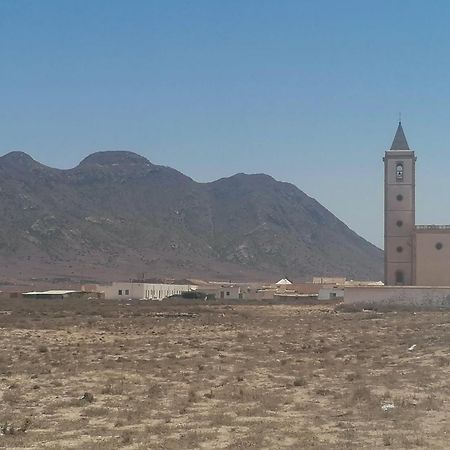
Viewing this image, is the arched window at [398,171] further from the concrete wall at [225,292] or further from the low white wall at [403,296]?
the concrete wall at [225,292]

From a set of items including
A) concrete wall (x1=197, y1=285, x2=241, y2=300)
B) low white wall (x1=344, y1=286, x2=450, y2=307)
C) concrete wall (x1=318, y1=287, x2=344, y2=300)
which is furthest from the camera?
concrete wall (x1=197, y1=285, x2=241, y2=300)

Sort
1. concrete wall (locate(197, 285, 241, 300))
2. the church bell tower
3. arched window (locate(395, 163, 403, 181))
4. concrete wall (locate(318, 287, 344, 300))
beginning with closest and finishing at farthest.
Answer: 1. the church bell tower
2. arched window (locate(395, 163, 403, 181))
3. concrete wall (locate(318, 287, 344, 300))
4. concrete wall (locate(197, 285, 241, 300))

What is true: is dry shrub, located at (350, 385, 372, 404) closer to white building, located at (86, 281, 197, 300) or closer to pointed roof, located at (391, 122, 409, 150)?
pointed roof, located at (391, 122, 409, 150)

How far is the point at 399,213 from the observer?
73125 millimetres

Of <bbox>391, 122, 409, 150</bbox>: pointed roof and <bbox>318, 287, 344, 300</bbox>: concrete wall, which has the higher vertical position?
<bbox>391, 122, 409, 150</bbox>: pointed roof

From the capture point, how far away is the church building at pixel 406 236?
70312mm

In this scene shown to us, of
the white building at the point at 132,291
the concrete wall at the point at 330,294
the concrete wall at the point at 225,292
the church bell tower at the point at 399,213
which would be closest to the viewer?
the church bell tower at the point at 399,213

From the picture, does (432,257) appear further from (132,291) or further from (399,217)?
(132,291)

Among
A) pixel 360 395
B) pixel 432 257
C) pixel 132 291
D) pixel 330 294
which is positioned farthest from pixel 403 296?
pixel 360 395

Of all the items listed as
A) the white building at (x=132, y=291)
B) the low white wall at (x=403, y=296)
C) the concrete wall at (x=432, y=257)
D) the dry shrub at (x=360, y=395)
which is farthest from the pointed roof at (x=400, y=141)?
the dry shrub at (x=360, y=395)

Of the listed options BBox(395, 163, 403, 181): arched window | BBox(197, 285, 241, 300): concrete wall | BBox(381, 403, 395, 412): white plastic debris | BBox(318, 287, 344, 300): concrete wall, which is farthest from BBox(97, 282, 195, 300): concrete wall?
BBox(381, 403, 395, 412): white plastic debris

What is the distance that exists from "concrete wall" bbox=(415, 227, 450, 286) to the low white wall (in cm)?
873

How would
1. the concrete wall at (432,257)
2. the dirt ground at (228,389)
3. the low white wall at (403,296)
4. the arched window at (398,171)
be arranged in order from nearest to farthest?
the dirt ground at (228,389) < the low white wall at (403,296) < the concrete wall at (432,257) < the arched window at (398,171)

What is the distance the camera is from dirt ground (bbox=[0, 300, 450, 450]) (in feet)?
44.9
